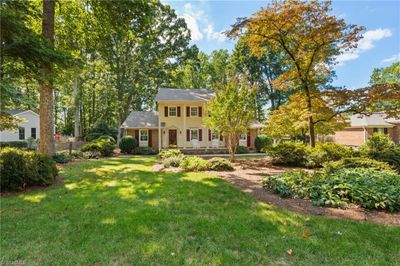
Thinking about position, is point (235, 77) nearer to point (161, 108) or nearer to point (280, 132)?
point (280, 132)

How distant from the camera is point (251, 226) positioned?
3891 mm

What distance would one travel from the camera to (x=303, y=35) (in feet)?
36.6

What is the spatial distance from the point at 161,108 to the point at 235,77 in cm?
1037

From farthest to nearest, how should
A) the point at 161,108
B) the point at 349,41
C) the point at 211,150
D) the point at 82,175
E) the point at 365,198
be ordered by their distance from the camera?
the point at 161,108 < the point at 211,150 < the point at 349,41 < the point at 82,175 < the point at 365,198

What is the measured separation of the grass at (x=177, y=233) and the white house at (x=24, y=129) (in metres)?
25.2

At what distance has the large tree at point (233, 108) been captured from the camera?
12.1 meters

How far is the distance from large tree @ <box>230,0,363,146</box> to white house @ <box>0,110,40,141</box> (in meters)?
26.6

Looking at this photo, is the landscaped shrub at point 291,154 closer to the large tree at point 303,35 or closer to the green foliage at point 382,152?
the large tree at point 303,35

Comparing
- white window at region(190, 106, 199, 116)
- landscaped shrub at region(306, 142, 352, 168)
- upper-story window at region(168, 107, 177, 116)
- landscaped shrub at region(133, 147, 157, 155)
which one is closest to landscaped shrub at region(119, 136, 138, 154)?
landscaped shrub at region(133, 147, 157, 155)

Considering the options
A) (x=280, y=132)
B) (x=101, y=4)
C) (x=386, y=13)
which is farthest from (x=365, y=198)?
(x=101, y=4)

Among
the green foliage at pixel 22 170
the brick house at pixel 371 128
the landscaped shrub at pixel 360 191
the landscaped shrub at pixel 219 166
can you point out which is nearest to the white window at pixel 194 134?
the landscaped shrub at pixel 219 166

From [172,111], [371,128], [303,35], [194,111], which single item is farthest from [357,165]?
[371,128]

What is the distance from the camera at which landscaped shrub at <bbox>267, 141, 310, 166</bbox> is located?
11289 millimetres

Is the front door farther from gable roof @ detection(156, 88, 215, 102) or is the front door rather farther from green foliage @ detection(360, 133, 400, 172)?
green foliage @ detection(360, 133, 400, 172)
